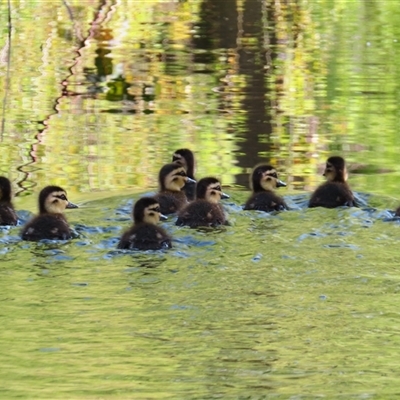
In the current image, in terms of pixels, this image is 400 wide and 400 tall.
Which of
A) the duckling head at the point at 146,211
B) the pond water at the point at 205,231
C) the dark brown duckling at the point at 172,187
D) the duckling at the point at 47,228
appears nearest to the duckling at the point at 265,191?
the pond water at the point at 205,231

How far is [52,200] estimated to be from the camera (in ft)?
27.0

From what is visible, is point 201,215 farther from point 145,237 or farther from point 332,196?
point 332,196

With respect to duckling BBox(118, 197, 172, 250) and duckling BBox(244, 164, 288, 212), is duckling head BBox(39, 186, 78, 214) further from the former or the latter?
duckling BBox(244, 164, 288, 212)

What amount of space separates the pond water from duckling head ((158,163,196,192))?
1.15 ft

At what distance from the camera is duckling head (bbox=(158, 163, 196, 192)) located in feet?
30.0

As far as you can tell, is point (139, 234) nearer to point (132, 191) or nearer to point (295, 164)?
point (132, 191)

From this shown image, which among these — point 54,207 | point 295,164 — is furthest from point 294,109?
point 54,207

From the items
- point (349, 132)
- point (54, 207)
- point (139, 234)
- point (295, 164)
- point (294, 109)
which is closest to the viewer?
point (139, 234)

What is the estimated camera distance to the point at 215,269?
23.0ft

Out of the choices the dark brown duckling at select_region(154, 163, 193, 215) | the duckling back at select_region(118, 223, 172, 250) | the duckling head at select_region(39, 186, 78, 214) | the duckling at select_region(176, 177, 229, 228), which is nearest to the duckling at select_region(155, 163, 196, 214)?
the dark brown duckling at select_region(154, 163, 193, 215)

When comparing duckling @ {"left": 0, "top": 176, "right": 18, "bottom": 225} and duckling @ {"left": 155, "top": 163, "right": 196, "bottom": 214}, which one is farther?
duckling @ {"left": 155, "top": 163, "right": 196, "bottom": 214}

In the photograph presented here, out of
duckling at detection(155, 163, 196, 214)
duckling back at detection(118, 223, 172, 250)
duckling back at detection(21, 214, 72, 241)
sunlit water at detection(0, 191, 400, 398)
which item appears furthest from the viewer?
duckling at detection(155, 163, 196, 214)

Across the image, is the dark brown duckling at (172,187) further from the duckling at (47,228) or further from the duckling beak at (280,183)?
the duckling at (47,228)

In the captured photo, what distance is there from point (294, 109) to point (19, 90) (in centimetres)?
288
